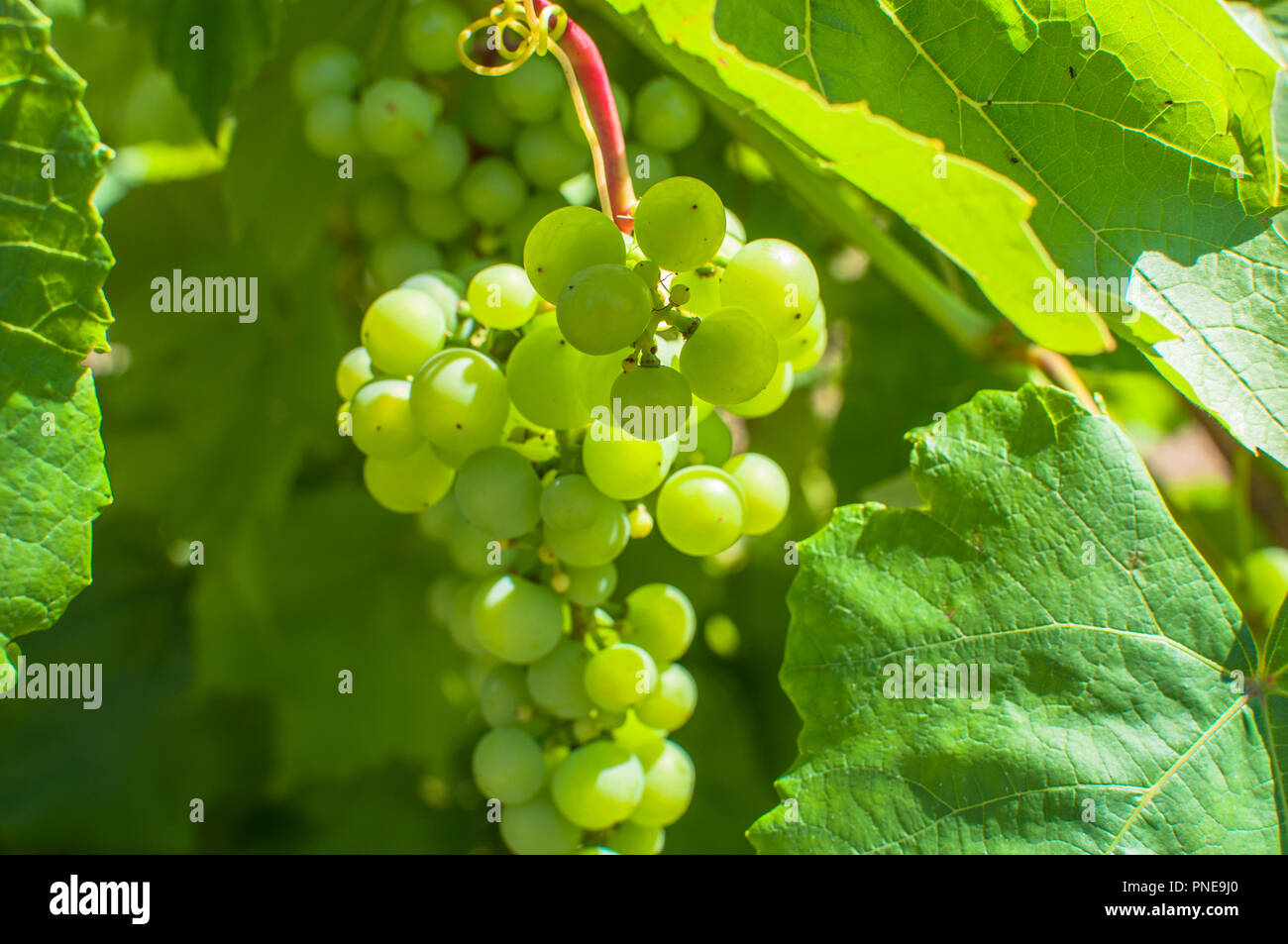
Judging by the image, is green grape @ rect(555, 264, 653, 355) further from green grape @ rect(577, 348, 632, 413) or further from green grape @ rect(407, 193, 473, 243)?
green grape @ rect(407, 193, 473, 243)

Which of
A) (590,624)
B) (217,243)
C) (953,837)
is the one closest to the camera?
(953,837)

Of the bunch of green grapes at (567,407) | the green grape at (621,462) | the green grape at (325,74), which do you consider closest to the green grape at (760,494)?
the bunch of green grapes at (567,407)

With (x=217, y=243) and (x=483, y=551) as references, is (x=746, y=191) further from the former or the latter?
(x=217, y=243)

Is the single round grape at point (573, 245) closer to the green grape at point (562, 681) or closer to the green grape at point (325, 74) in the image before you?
the green grape at point (562, 681)

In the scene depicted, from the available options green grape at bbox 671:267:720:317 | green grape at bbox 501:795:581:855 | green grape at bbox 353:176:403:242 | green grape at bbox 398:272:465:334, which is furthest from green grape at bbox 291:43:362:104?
green grape at bbox 501:795:581:855

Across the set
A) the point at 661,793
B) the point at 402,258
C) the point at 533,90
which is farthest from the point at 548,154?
the point at 661,793

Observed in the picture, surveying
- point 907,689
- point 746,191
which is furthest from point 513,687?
point 746,191

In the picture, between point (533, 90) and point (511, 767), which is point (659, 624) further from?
point (533, 90)
